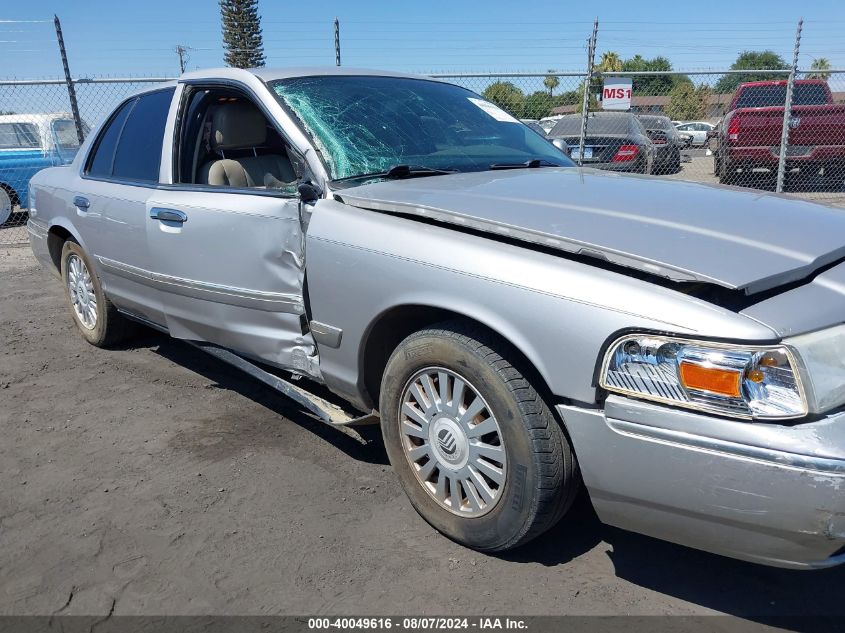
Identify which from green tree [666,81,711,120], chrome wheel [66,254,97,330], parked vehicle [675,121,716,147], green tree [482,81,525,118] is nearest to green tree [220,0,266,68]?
parked vehicle [675,121,716,147]

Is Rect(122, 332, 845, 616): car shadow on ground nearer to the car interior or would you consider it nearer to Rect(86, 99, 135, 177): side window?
the car interior

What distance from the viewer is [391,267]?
8.27 feet


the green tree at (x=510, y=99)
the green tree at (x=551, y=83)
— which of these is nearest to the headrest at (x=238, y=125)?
the green tree at (x=551, y=83)

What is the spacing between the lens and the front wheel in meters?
2.21

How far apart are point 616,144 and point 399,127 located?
23.8 feet

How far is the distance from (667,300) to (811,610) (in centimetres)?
116

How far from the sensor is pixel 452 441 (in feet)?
8.23

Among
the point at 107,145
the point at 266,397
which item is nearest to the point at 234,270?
the point at 266,397

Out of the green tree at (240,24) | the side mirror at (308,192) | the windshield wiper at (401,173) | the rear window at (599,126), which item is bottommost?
the rear window at (599,126)

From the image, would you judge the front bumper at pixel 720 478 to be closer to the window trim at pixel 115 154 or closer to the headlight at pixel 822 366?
the headlight at pixel 822 366

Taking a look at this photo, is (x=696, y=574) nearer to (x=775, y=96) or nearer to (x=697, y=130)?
(x=775, y=96)

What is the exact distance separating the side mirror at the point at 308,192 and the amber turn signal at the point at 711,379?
5.27ft

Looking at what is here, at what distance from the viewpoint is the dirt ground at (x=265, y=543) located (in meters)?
2.33

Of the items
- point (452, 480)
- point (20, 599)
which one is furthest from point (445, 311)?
point (20, 599)
